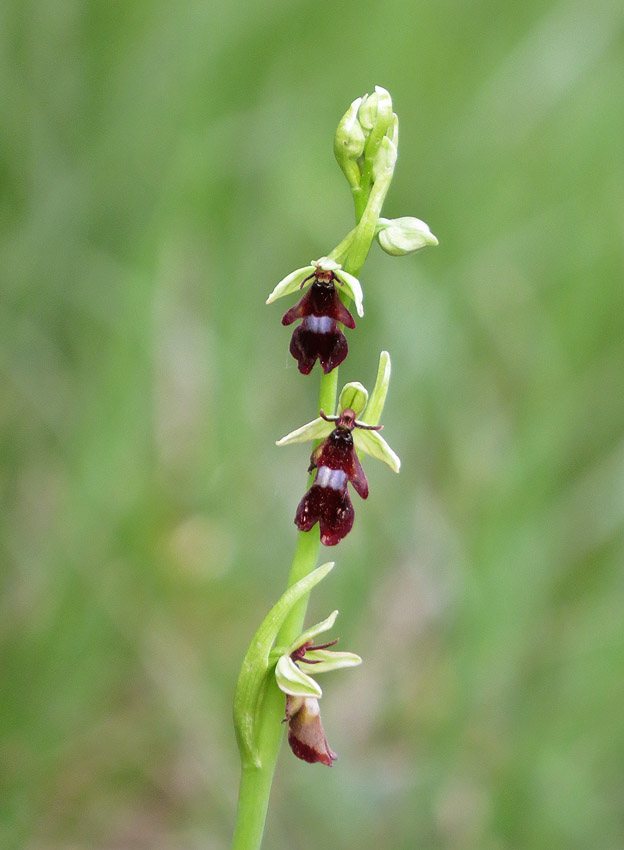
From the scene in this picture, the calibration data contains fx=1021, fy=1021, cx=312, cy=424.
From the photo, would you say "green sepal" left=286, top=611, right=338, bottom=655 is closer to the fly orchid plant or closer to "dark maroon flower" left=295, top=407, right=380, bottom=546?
the fly orchid plant

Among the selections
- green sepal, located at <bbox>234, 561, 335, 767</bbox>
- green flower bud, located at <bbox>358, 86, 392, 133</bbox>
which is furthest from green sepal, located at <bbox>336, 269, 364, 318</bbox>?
green sepal, located at <bbox>234, 561, 335, 767</bbox>

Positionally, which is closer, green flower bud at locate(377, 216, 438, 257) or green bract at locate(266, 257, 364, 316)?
green bract at locate(266, 257, 364, 316)

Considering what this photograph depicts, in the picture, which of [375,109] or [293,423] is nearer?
[375,109]

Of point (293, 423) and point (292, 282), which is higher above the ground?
point (293, 423)

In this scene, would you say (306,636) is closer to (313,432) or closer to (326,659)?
(326,659)

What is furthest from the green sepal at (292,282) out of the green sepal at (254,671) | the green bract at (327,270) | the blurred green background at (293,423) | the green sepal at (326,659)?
the blurred green background at (293,423)

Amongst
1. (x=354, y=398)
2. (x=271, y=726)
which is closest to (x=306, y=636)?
(x=271, y=726)
